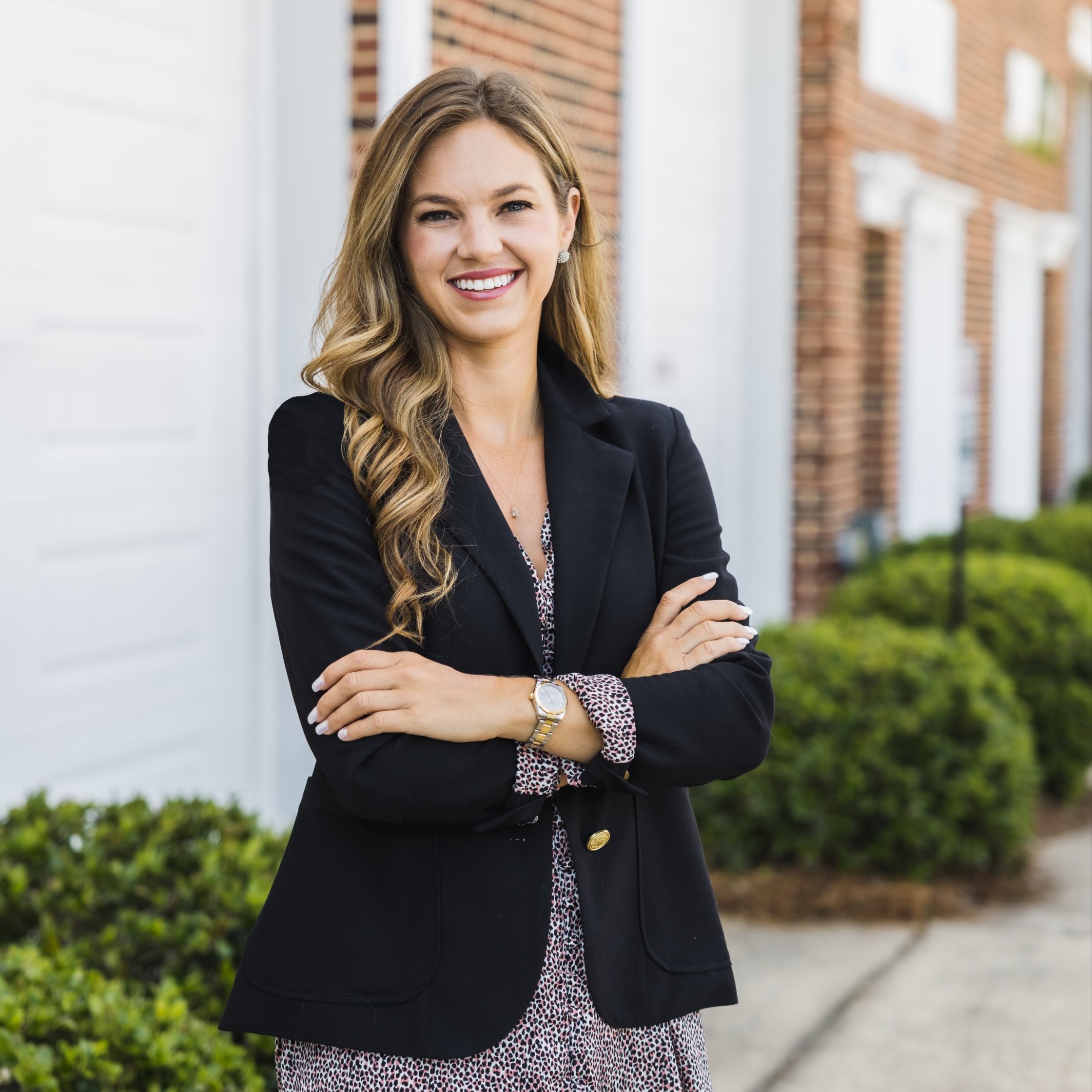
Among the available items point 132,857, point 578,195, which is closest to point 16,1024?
point 132,857

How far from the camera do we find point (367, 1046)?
2104mm

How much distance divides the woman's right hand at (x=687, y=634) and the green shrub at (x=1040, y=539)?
21.2 ft

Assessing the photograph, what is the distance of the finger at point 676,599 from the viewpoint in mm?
2355

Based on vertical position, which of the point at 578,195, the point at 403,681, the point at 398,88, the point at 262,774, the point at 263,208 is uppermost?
the point at 398,88

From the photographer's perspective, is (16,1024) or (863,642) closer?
(16,1024)

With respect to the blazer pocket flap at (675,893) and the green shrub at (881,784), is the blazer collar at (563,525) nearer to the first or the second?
the blazer pocket flap at (675,893)

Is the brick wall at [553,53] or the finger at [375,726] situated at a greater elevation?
the brick wall at [553,53]

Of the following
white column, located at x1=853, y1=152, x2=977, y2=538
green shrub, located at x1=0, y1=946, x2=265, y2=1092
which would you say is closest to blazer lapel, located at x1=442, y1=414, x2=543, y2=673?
green shrub, located at x1=0, y1=946, x2=265, y2=1092

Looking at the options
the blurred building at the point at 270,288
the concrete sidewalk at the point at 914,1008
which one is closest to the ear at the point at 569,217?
the blurred building at the point at 270,288

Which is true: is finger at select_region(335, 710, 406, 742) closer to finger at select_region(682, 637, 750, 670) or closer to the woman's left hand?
the woman's left hand

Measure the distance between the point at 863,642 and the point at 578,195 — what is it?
12.3ft

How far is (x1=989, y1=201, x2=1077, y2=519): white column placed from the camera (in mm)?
11742

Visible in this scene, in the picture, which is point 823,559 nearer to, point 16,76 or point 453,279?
point 16,76

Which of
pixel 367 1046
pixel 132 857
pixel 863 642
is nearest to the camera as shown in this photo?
pixel 367 1046
